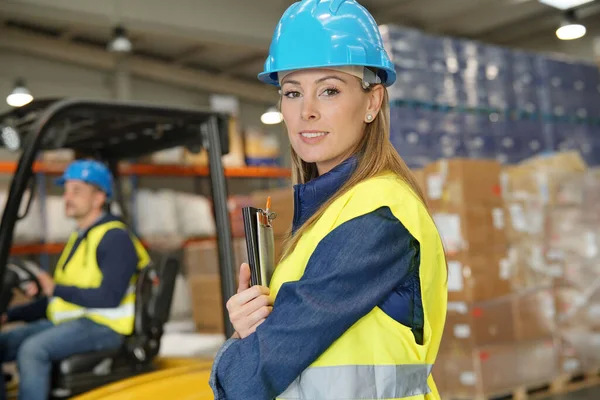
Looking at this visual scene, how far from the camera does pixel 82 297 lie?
3.59 m

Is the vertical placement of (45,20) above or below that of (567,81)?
above

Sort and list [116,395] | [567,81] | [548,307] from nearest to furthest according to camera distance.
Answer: [116,395], [548,307], [567,81]

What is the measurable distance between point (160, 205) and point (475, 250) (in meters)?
4.87

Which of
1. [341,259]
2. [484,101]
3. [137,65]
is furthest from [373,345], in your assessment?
[137,65]

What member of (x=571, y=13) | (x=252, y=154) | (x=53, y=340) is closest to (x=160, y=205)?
(x=252, y=154)

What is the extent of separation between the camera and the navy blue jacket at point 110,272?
360 cm

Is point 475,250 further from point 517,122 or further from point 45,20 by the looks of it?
point 45,20

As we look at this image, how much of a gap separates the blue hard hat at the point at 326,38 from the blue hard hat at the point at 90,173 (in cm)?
261

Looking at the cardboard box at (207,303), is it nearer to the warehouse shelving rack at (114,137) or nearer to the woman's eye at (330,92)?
the warehouse shelving rack at (114,137)

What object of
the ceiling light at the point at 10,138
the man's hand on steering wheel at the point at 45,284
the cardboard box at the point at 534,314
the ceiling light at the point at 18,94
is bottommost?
the cardboard box at the point at 534,314

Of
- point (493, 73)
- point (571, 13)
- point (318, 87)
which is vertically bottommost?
point (318, 87)

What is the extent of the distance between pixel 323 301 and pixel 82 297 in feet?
8.30

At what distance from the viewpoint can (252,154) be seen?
10.7m

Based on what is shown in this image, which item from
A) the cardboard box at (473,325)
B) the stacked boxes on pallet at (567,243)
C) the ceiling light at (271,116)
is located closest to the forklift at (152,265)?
the cardboard box at (473,325)
